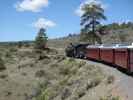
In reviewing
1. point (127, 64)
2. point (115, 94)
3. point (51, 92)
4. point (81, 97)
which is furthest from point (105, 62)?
point (115, 94)

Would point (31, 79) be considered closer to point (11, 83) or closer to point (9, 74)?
point (11, 83)

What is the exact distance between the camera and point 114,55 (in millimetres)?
34344

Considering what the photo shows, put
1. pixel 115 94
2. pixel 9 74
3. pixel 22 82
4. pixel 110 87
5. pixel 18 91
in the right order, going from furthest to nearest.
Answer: pixel 9 74, pixel 22 82, pixel 18 91, pixel 110 87, pixel 115 94

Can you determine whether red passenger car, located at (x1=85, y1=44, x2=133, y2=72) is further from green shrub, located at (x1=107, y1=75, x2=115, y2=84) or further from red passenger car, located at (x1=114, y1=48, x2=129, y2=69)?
green shrub, located at (x1=107, y1=75, x2=115, y2=84)

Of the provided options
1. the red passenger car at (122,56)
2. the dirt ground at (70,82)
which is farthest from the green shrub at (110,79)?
the red passenger car at (122,56)

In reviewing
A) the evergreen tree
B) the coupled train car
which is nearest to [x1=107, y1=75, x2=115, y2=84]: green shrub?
the coupled train car

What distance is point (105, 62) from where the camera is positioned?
138ft

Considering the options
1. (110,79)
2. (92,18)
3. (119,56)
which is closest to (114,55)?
(119,56)

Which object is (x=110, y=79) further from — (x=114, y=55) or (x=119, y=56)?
(x=114, y=55)

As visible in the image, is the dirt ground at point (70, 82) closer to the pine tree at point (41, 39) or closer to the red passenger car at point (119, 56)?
the red passenger car at point (119, 56)

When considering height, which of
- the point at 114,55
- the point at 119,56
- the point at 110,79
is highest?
the point at 119,56

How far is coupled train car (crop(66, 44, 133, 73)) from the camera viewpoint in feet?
88.0

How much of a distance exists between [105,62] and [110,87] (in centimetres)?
Answer: 1900

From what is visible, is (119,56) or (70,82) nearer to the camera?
(119,56)
